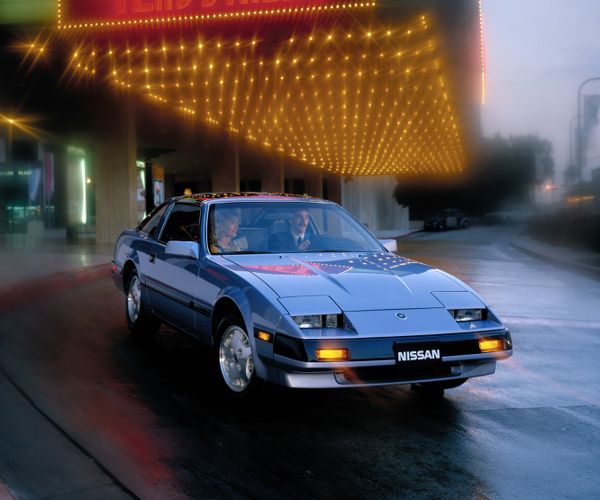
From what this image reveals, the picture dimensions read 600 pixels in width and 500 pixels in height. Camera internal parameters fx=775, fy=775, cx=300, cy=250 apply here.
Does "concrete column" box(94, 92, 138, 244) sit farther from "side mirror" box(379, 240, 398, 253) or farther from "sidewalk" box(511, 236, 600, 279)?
"side mirror" box(379, 240, 398, 253)

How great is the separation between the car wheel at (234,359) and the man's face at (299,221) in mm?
1369

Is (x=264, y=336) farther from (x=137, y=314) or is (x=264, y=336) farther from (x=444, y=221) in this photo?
(x=444, y=221)

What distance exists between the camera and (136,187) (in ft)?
88.9

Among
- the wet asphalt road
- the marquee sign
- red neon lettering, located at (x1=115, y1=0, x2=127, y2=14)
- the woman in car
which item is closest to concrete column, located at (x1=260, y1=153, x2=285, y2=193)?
red neon lettering, located at (x1=115, y1=0, x2=127, y2=14)

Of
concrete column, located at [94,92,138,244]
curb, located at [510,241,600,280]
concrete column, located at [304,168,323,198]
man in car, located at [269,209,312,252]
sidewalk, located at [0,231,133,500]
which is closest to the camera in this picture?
sidewalk, located at [0,231,133,500]

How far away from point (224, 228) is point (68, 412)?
6.86 ft

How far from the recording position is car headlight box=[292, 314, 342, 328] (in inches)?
198

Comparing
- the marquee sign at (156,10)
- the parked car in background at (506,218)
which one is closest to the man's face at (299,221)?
the marquee sign at (156,10)

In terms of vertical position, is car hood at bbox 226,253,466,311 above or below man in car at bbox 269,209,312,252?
below

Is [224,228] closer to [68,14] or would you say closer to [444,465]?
[444,465]

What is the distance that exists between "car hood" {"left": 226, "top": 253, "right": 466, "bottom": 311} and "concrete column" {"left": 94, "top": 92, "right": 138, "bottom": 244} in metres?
21.0

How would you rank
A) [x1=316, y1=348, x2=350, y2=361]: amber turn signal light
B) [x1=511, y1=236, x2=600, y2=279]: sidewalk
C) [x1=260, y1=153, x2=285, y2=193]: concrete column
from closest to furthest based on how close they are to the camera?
1. [x1=316, y1=348, x2=350, y2=361]: amber turn signal light
2. [x1=511, y1=236, x2=600, y2=279]: sidewalk
3. [x1=260, y1=153, x2=285, y2=193]: concrete column

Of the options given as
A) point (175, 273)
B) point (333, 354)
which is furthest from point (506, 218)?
point (333, 354)

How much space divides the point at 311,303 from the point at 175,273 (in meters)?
2.22
